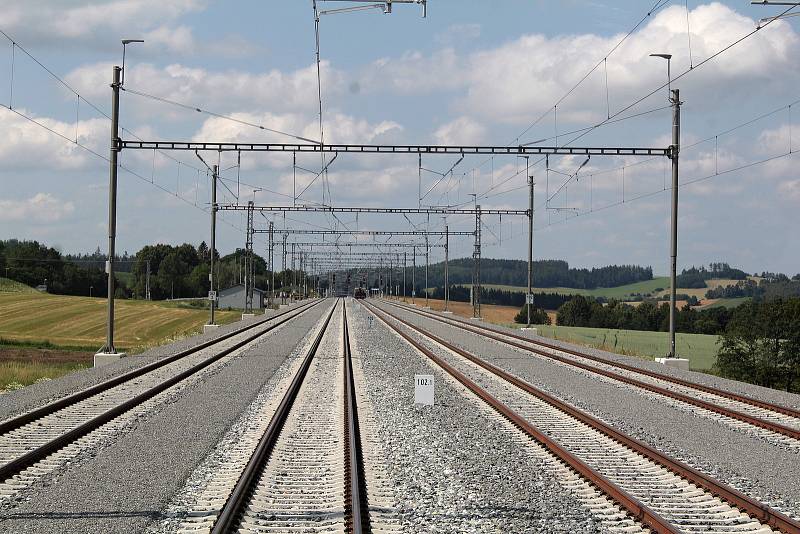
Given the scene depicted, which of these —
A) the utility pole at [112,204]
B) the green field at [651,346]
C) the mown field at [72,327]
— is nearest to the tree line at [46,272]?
the mown field at [72,327]

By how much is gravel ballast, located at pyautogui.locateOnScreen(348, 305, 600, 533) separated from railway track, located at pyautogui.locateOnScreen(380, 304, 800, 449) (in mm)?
4544

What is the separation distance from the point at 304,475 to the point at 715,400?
1249 cm

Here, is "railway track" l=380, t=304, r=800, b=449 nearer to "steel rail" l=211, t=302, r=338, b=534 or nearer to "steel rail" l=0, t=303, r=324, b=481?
"steel rail" l=211, t=302, r=338, b=534

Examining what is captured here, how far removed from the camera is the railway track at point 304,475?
9516 millimetres

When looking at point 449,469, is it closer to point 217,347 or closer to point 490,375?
point 490,375

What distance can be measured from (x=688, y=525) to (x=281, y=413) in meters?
9.54

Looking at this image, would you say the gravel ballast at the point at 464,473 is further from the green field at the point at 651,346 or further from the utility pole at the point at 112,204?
the green field at the point at 651,346

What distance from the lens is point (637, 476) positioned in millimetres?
12164

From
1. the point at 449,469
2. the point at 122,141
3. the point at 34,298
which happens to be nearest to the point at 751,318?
the point at 122,141

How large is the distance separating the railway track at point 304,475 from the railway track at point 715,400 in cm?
716

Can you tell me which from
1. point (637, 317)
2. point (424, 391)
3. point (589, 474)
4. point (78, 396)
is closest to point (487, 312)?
point (637, 317)

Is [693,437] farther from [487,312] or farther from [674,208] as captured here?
[487,312]

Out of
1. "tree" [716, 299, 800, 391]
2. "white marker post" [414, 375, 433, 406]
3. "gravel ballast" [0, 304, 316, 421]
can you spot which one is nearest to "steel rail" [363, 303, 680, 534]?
"white marker post" [414, 375, 433, 406]

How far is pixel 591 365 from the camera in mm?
31219
